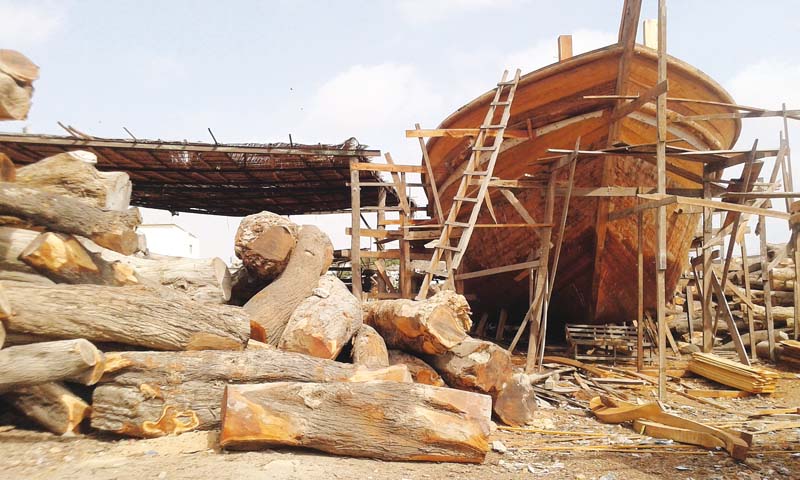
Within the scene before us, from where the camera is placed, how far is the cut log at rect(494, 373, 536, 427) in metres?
5.06

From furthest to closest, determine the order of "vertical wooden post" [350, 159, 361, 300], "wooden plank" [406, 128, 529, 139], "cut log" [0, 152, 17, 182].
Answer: "vertical wooden post" [350, 159, 361, 300] → "wooden plank" [406, 128, 529, 139] → "cut log" [0, 152, 17, 182]

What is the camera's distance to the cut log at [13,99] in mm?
3143

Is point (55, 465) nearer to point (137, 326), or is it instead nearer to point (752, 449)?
point (137, 326)

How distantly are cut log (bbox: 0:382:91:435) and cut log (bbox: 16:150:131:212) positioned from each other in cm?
183

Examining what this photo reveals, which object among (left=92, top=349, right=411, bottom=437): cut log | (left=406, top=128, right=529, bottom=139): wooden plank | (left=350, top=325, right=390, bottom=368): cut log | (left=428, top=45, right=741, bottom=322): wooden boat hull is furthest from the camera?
(left=406, top=128, right=529, bottom=139): wooden plank

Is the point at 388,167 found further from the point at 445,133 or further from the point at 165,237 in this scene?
the point at 165,237

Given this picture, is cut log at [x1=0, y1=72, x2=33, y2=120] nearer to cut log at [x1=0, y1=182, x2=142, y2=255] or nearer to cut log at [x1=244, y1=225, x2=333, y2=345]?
cut log at [x1=0, y1=182, x2=142, y2=255]

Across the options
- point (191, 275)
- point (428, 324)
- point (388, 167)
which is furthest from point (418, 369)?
point (388, 167)

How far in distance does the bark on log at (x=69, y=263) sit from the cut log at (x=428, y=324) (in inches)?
99.2

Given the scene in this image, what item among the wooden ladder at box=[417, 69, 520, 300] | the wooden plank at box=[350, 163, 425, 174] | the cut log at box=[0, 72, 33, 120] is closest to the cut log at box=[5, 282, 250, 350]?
the cut log at box=[0, 72, 33, 120]

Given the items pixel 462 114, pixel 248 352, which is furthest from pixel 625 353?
pixel 248 352

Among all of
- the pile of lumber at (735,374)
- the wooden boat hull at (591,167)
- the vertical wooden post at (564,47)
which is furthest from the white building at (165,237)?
the pile of lumber at (735,374)

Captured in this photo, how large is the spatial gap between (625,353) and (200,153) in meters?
9.03

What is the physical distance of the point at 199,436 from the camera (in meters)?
3.61
